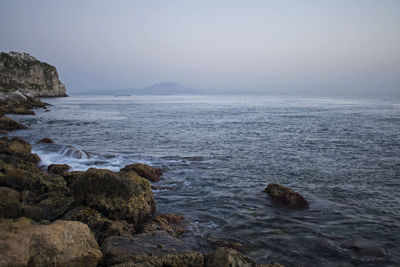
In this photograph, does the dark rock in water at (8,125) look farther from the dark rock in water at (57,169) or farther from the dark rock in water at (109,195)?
the dark rock in water at (109,195)

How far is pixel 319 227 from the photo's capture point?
312 inches

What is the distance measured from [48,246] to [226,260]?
2985mm

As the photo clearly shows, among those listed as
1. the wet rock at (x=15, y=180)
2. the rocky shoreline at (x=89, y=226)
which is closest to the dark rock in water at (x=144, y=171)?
the rocky shoreline at (x=89, y=226)

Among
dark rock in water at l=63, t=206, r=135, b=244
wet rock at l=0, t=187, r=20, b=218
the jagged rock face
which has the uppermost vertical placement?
the jagged rock face

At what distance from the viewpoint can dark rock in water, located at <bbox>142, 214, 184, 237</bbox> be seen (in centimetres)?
678

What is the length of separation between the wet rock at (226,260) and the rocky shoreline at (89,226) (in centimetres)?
2

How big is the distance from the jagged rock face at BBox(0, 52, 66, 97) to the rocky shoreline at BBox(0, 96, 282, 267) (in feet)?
340

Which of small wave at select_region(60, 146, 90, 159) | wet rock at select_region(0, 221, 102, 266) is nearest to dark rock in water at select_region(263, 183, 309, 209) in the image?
wet rock at select_region(0, 221, 102, 266)

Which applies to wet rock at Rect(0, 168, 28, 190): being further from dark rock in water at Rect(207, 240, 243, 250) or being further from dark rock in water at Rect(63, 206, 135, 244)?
dark rock in water at Rect(207, 240, 243, 250)

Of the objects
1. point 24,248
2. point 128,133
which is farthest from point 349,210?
point 128,133

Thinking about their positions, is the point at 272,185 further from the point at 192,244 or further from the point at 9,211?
the point at 9,211

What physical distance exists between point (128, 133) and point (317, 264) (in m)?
23.6

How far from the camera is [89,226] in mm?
6094

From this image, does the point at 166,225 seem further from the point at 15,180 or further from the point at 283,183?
the point at 283,183
